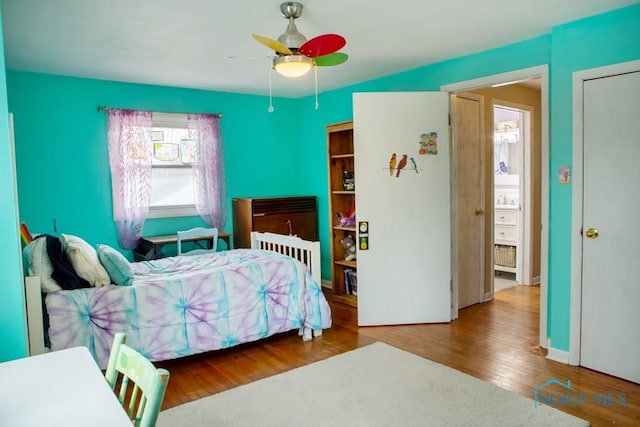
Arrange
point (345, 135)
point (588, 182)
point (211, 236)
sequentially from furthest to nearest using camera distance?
point (345, 135), point (211, 236), point (588, 182)

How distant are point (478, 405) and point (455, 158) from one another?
90.4 inches

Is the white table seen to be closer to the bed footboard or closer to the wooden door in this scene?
the bed footboard

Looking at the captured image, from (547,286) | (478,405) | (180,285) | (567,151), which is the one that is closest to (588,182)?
(567,151)

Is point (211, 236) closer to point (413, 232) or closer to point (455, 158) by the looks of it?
point (413, 232)

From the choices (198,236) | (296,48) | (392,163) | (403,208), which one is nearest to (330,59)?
(296,48)

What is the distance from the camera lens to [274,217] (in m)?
5.13

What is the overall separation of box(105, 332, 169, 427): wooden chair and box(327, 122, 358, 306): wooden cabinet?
3494 millimetres

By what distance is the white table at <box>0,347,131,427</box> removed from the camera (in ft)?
3.86

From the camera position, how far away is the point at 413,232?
13.3 feet

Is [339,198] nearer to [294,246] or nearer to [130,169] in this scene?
[294,246]

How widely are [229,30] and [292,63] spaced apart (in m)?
0.74

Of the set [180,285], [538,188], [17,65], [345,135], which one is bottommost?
[180,285]

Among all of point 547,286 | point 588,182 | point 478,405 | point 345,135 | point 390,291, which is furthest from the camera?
point 345,135

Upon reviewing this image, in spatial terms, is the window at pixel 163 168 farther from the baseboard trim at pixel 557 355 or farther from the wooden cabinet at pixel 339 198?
the baseboard trim at pixel 557 355
